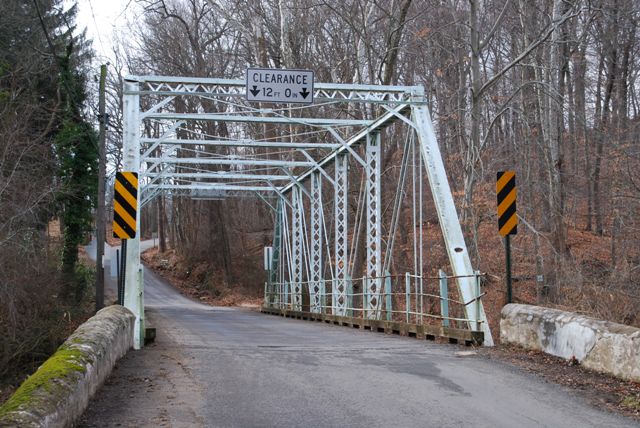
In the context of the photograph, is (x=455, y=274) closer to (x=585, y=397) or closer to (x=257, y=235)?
(x=585, y=397)

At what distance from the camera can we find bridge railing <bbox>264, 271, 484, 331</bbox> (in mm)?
11578

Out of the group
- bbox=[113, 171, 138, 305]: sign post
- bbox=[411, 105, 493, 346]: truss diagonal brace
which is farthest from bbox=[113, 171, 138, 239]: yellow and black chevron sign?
bbox=[411, 105, 493, 346]: truss diagonal brace

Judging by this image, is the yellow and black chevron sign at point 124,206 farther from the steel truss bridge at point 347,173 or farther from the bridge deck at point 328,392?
the bridge deck at point 328,392

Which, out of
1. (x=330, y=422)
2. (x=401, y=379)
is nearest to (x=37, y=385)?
(x=330, y=422)

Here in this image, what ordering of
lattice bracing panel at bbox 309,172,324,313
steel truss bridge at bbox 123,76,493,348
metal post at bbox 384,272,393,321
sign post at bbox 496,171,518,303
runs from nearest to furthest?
sign post at bbox 496,171,518,303, steel truss bridge at bbox 123,76,493,348, metal post at bbox 384,272,393,321, lattice bracing panel at bbox 309,172,324,313

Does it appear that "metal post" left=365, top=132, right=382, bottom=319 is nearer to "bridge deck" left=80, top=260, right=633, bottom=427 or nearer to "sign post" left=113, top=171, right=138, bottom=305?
"bridge deck" left=80, top=260, right=633, bottom=427

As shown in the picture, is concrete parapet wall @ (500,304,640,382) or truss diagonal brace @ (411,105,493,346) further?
truss diagonal brace @ (411,105,493,346)

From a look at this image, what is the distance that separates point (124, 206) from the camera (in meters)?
11.2

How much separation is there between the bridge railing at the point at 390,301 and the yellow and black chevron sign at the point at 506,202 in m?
0.84

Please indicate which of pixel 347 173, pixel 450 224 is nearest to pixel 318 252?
pixel 347 173

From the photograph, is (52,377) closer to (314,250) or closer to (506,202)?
(506,202)

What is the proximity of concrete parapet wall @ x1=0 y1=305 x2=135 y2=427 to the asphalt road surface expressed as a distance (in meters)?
0.23

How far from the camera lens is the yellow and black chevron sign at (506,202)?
10.9 m

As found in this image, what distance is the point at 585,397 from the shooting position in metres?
6.92
